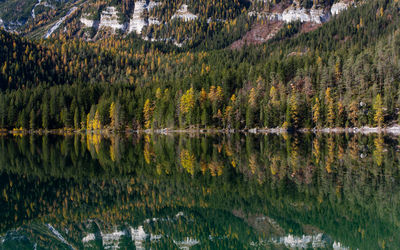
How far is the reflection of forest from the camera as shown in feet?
44.3

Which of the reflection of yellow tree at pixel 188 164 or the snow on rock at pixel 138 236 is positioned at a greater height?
the reflection of yellow tree at pixel 188 164

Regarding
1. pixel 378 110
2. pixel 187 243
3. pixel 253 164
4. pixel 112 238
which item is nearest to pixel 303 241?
pixel 187 243

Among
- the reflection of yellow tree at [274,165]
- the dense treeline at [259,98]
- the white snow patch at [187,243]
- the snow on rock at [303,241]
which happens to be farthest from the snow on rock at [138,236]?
the dense treeline at [259,98]

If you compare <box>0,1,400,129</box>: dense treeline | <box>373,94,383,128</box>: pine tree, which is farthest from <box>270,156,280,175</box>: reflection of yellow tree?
<box>0,1,400,129</box>: dense treeline

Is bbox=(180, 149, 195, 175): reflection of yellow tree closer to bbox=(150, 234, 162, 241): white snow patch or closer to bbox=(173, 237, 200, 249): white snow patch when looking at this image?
bbox=(150, 234, 162, 241): white snow patch

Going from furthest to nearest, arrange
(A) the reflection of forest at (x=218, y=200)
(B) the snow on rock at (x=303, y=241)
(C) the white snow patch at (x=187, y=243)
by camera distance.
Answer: (A) the reflection of forest at (x=218, y=200) < (C) the white snow patch at (x=187, y=243) < (B) the snow on rock at (x=303, y=241)

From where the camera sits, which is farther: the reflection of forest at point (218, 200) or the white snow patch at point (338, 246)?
the reflection of forest at point (218, 200)

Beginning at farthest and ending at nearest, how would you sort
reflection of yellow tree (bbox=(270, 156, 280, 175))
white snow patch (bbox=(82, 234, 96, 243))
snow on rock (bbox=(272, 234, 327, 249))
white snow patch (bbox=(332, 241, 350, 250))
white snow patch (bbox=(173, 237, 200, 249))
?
reflection of yellow tree (bbox=(270, 156, 280, 175)) < white snow patch (bbox=(82, 234, 96, 243)) < white snow patch (bbox=(173, 237, 200, 249)) < snow on rock (bbox=(272, 234, 327, 249)) < white snow patch (bbox=(332, 241, 350, 250))

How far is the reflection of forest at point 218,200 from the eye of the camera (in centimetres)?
1352

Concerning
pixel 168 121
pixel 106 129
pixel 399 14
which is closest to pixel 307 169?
pixel 168 121

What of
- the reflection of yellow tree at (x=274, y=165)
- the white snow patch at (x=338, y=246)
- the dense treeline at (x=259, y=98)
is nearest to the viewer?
the white snow patch at (x=338, y=246)

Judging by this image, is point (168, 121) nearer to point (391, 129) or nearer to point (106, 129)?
point (106, 129)

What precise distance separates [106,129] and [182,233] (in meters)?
103

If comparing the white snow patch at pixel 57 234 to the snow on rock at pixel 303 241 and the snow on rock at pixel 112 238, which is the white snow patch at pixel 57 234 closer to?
the snow on rock at pixel 112 238
